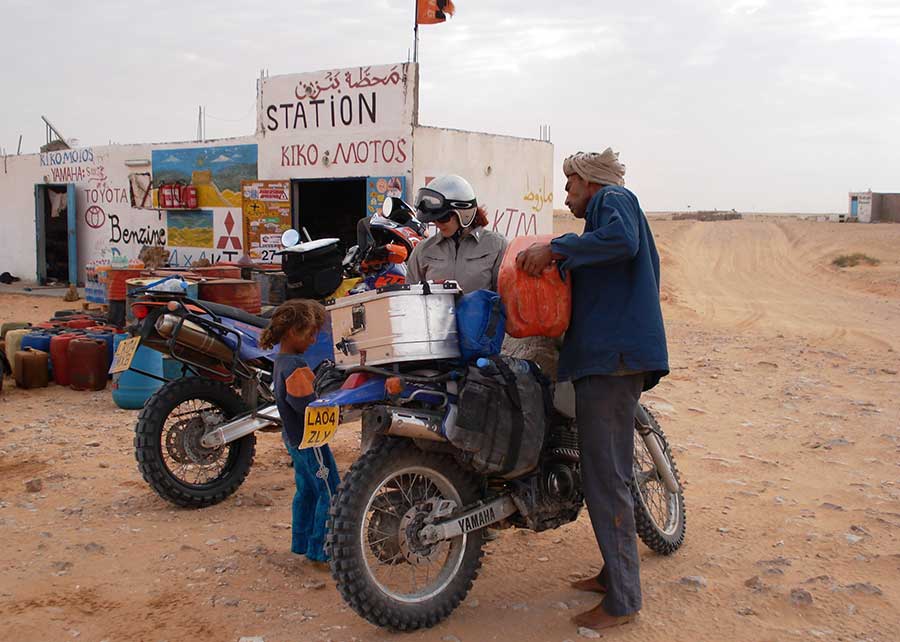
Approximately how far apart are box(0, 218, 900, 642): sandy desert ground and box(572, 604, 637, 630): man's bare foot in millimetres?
41

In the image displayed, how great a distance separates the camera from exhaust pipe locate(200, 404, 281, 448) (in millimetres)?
5207

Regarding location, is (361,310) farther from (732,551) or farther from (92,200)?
(92,200)

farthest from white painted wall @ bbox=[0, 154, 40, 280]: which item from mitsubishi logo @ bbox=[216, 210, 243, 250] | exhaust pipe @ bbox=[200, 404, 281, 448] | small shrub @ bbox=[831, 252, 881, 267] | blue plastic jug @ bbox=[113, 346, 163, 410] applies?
small shrub @ bbox=[831, 252, 881, 267]

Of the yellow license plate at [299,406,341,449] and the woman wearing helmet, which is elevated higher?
the woman wearing helmet

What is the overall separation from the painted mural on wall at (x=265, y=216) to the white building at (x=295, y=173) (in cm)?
2

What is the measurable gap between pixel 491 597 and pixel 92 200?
16328 mm

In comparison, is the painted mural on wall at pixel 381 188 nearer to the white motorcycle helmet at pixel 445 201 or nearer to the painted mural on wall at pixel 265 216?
the painted mural on wall at pixel 265 216

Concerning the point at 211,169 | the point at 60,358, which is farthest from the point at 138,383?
Result: the point at 211,169

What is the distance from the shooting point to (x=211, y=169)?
1462 centimetres

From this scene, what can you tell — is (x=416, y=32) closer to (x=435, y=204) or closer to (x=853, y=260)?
(x=435, y=204)

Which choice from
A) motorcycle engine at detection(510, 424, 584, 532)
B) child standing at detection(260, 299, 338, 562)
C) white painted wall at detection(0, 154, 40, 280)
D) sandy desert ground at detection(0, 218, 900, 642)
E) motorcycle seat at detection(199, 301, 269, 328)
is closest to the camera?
sandy desert ground at detection(0, 218, 900, 642)

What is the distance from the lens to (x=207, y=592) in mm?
4004

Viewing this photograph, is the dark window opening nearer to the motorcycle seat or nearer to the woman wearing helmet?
the motorcycle seat

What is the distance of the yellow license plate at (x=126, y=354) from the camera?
5523 mm
